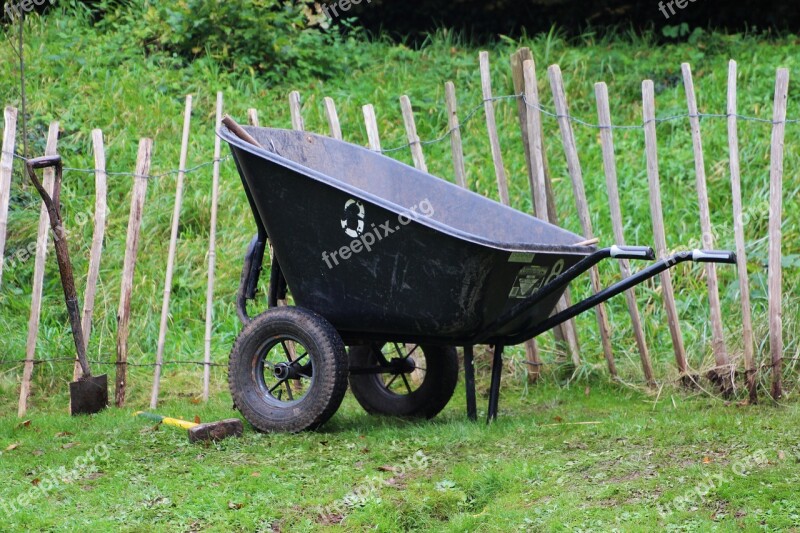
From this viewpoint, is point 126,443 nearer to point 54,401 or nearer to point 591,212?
point 54,401

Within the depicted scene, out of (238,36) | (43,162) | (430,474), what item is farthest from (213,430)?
(238,36)

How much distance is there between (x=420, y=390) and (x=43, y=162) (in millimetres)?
1991

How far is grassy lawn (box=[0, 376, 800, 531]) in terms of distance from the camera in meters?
2.95

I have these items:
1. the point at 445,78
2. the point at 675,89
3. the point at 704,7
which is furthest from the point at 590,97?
the point at 704,7

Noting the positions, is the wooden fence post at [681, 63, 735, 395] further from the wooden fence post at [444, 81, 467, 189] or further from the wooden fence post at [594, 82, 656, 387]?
the wooden fence post at [444, 81, 467, 189]

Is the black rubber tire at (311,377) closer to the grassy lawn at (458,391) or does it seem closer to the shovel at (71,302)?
the grassy lawn at (458,391)

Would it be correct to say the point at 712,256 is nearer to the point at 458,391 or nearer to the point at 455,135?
the point at 455,135

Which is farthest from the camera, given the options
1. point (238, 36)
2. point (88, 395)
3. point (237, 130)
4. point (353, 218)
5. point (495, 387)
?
point (238, 36)

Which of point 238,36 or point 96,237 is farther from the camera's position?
point 238,36

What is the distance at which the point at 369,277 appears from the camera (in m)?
3.97

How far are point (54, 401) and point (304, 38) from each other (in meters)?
4.86

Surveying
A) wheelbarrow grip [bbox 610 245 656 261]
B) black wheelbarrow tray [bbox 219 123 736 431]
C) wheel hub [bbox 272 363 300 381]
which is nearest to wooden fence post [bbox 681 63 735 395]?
black wheelbarrow tray [bbox 219 123 736 431]

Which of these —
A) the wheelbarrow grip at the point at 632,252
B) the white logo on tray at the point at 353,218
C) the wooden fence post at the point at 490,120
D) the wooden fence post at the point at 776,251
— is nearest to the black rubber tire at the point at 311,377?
the white logo on tray at the point at 353,218

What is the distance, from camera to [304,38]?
9000 mm
